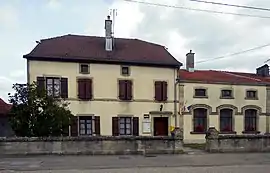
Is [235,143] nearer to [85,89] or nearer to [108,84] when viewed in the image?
[108,84]

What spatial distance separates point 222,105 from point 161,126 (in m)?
5.70

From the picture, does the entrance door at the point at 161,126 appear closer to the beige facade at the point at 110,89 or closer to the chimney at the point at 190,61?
the beige facade at the point at 110,89

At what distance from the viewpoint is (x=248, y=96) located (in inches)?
1190

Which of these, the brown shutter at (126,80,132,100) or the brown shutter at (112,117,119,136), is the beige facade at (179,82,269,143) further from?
the brown shutter at (112,117,119,136)

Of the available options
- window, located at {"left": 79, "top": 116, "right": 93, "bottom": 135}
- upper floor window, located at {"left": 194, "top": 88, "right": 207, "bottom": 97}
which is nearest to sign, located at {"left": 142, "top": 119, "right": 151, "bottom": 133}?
window, located at {"left": 79, "top": 116, "right": 93, "bottom": 135}

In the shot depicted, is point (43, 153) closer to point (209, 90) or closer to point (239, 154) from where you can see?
point (239, 154)

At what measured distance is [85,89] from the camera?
27328 mm

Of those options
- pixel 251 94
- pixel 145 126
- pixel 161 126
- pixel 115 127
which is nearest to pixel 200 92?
pixel 161 126

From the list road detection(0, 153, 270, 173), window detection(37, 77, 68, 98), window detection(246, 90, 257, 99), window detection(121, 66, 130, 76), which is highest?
window detection(121, 66, 130, 76)

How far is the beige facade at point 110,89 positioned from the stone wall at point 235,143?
9298 millimetres

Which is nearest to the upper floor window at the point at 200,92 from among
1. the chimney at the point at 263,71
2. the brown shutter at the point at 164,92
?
the brown shutter at the point at 164,92

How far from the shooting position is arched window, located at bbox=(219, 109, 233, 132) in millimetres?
29750

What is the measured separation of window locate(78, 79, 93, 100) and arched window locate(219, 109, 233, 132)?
1168 centimetres

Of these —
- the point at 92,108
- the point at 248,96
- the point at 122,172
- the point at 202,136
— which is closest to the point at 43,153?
the point at 122,172
